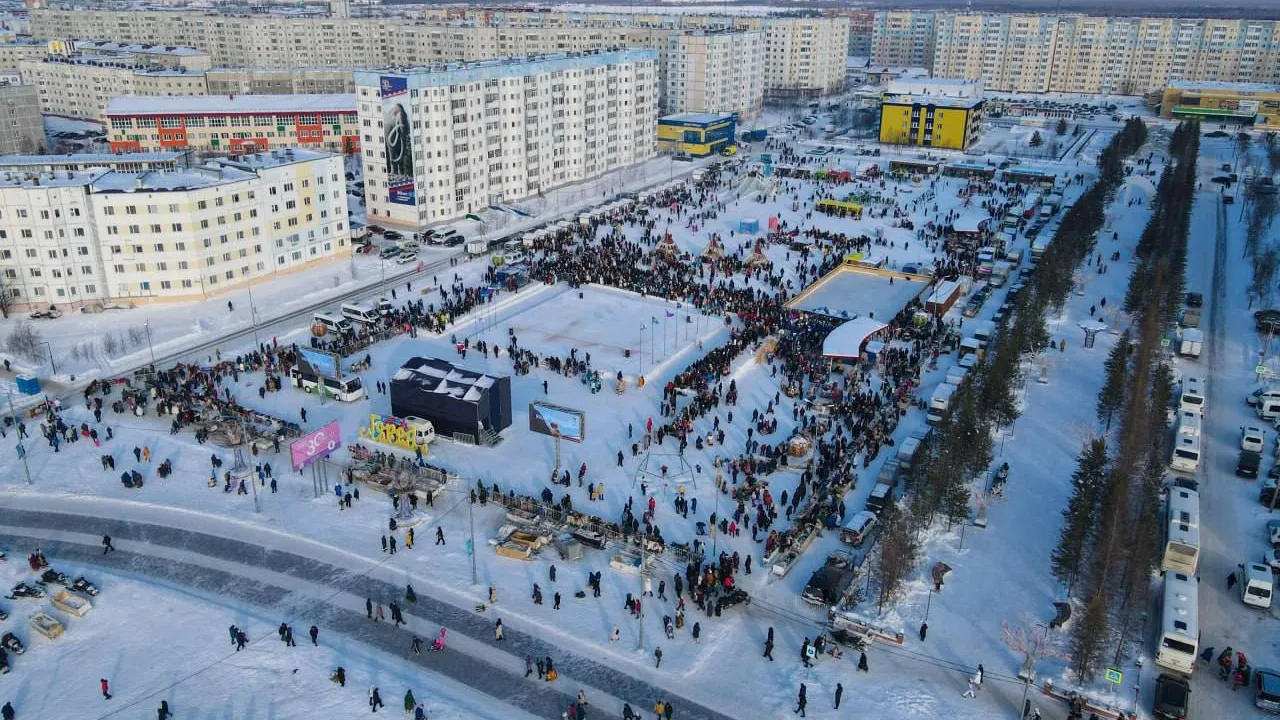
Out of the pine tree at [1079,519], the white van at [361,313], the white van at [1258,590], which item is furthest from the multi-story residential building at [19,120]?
the white van at [1258,590]

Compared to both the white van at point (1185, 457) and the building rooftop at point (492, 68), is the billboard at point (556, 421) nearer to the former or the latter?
the white van at point (1185, 457)

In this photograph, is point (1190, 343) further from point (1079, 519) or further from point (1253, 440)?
point (1079, 519)

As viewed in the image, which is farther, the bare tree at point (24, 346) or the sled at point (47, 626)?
the bare tree at point (24, 346)

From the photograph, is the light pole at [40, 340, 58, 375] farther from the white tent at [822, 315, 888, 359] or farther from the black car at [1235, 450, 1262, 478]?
the black car at [1235, 450, 1262, 478]

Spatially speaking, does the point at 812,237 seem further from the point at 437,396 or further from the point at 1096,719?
the point at 1096,719

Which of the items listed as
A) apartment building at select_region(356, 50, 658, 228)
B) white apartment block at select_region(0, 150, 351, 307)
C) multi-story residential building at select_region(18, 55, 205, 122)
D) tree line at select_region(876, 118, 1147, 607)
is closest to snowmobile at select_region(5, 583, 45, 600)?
tree line at select_region(876, 118, 1147, 607)

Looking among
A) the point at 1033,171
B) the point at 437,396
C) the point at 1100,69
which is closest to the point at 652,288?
the point at 437,396
